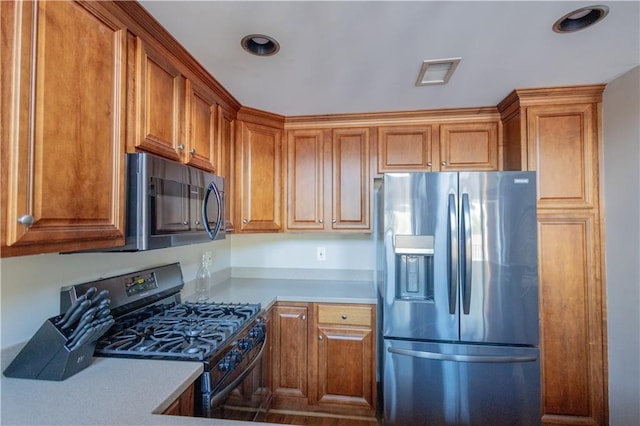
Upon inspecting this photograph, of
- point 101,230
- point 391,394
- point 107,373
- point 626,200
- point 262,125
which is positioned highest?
point 262,125

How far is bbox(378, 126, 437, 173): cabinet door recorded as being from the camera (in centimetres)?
236

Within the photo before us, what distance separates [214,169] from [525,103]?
1993mm

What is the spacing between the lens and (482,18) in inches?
49.8

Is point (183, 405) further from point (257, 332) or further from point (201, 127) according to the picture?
point (201, 127)

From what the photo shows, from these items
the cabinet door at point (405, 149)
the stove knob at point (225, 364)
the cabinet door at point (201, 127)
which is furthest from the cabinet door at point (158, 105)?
the cabinet door at point (405, 149)

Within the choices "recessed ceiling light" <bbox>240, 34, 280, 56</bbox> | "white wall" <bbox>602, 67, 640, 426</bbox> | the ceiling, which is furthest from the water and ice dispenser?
"recessed ceiling light" <bbox>240, 34, 280, 56</bbox>

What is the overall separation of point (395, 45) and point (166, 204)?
1.25 meters

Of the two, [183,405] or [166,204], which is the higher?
[166,204]

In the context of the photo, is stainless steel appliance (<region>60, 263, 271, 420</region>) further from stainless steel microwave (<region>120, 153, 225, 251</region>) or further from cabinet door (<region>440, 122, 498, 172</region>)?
cabinet door (<region>440, 122, 498, 172</region>)

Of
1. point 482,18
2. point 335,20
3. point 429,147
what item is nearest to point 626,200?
point 429,147

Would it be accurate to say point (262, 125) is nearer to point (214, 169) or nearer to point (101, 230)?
point (214, 169)

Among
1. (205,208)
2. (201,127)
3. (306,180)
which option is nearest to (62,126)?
(205,208)

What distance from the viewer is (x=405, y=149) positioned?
2385mm

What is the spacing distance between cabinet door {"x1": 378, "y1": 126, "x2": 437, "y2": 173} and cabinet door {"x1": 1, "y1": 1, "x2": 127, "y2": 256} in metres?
1.72
